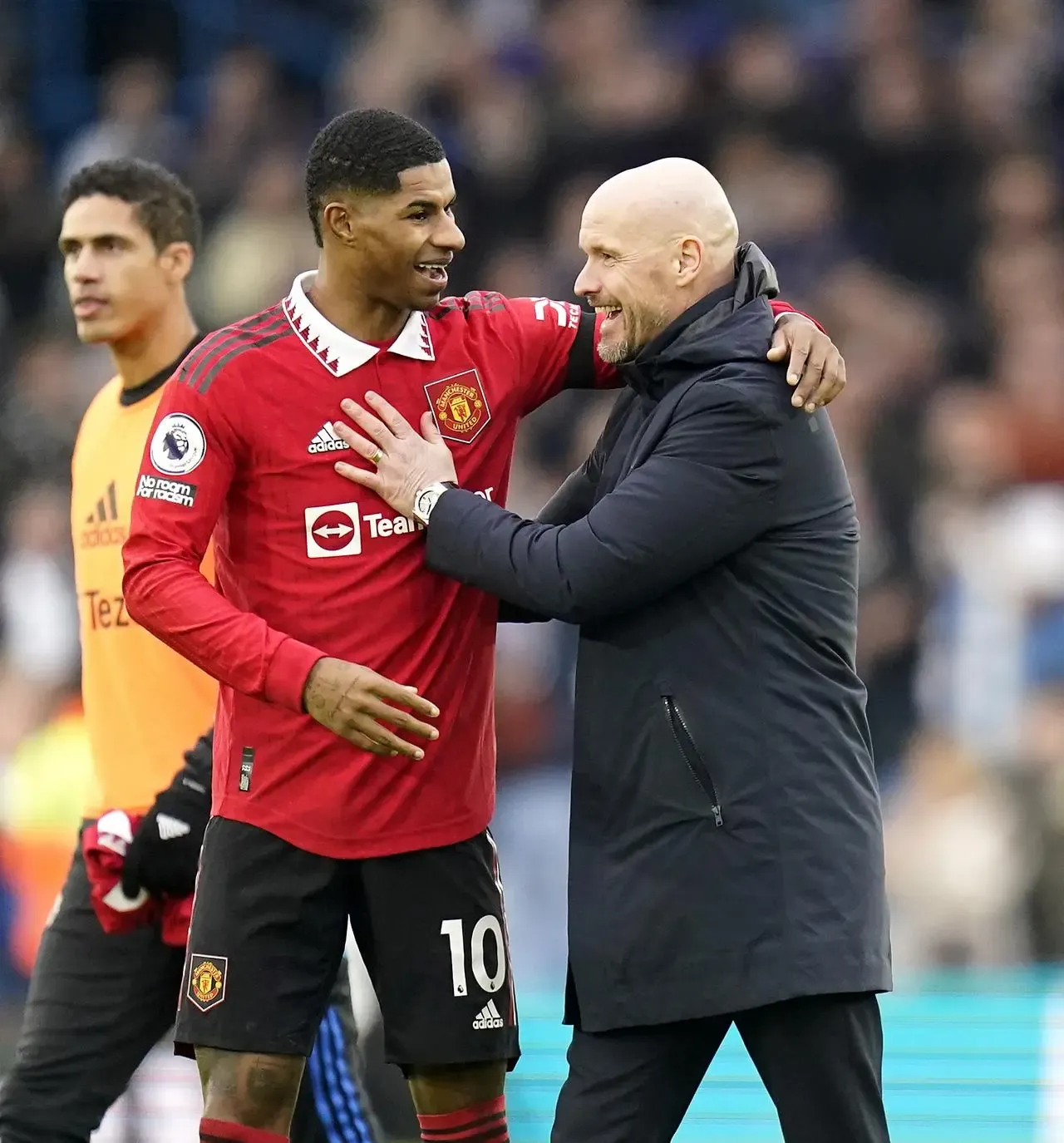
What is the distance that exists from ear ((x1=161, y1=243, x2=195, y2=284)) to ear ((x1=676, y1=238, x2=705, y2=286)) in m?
1.44

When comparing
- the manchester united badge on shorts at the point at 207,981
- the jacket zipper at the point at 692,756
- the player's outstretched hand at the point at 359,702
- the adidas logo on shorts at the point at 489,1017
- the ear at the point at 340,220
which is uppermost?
the ear at the point at 340,220

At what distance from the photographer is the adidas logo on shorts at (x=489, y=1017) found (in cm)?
395

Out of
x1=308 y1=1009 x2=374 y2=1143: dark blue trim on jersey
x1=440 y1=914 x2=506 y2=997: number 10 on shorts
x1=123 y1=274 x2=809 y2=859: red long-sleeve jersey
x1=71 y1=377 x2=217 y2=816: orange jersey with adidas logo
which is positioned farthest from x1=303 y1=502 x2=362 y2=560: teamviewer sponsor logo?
x1=308 y1=1009 x2=374 y2=1143: dark blue trim on jersey

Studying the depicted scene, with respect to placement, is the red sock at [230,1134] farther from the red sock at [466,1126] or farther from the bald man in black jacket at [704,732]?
the bald man in black jacket at [704,732]

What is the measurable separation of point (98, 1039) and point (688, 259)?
1.97m

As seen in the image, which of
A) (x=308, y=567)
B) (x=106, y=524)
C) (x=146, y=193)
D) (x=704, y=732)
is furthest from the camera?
(x=146, y=193)

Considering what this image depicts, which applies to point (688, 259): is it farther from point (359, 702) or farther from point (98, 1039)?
point (98, 1039)

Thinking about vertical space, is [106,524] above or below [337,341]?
below

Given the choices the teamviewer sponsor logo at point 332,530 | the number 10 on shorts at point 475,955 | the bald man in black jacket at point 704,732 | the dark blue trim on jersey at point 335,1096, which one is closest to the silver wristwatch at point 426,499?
the bald man in black jacket at point 704,732

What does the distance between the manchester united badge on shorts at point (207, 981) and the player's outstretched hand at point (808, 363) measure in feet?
4.65

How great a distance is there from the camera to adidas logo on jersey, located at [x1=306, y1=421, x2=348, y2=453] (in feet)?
12.8

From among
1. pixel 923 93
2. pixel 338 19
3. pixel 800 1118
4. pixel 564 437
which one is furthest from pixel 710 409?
pixel 338 19

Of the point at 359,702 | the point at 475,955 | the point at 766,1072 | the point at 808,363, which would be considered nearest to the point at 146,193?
the point at 359,702

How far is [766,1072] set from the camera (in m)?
3.71
